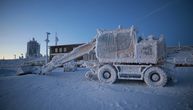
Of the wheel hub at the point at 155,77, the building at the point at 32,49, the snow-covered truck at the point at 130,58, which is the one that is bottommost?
the wheel hub at the point at 155,77

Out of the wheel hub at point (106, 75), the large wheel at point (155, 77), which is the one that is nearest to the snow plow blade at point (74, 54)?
the wheel hub at point (106, 75)

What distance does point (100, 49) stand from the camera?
29.1ft

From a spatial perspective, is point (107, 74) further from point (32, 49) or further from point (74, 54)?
point (32, 49)

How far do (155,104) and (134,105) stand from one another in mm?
672

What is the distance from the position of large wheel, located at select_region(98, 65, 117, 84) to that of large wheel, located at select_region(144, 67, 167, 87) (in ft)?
5.81

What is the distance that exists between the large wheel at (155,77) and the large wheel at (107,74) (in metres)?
1.77

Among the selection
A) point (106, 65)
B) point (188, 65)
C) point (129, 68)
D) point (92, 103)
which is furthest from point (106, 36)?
point (188, 65)

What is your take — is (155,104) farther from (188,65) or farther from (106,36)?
(188,65)

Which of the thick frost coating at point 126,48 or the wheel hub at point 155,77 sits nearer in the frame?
the wheel hub at point 155,77

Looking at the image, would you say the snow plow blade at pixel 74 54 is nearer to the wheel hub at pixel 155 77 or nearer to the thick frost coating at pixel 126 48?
the thick frost coating at pixel 126 48

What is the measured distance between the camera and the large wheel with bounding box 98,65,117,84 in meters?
8.42

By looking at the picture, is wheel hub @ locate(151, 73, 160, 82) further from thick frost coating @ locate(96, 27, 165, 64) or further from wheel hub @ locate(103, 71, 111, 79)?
wheel hub @ locate(103, 71, 111, 79)

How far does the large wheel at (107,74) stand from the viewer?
842 cm

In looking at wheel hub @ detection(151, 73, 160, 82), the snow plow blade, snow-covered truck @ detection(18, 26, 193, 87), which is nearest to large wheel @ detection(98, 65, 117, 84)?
snow-covered truck @ detection(18, 26, 193, 87)
